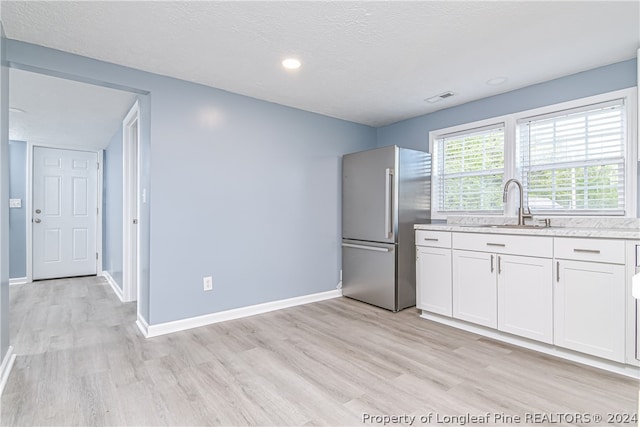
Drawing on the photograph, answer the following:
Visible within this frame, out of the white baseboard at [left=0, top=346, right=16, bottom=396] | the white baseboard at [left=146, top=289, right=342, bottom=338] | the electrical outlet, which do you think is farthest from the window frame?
the white baseboard at [left=0, top=346, right=16, bottom=396]

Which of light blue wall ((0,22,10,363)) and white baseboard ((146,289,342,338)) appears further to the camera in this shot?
white baseboard ((146,289,342,338))

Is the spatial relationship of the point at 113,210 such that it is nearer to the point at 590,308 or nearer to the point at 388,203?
the point at 388,203

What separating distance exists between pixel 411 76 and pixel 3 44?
2.89 meters

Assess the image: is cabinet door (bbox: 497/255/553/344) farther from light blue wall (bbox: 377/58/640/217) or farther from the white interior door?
the white interior door

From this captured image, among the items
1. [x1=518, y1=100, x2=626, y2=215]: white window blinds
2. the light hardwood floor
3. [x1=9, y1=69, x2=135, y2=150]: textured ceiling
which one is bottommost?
the light hardwood floor

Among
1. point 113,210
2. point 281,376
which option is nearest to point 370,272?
point 281,376

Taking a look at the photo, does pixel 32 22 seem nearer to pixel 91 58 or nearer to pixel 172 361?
pixel 91 58

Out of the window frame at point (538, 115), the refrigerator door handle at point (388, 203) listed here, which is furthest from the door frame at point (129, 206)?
the window frame at point (538, 115)

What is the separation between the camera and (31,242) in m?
5.06

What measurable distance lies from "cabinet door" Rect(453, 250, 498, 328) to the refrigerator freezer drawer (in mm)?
680

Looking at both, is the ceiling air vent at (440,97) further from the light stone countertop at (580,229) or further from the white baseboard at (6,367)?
the white baseboard at (6,367)

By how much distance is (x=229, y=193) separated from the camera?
324cm

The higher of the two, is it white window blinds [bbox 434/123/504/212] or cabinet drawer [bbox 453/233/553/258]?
white window blinds [bbox 434/123/504/212]

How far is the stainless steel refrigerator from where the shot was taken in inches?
138
